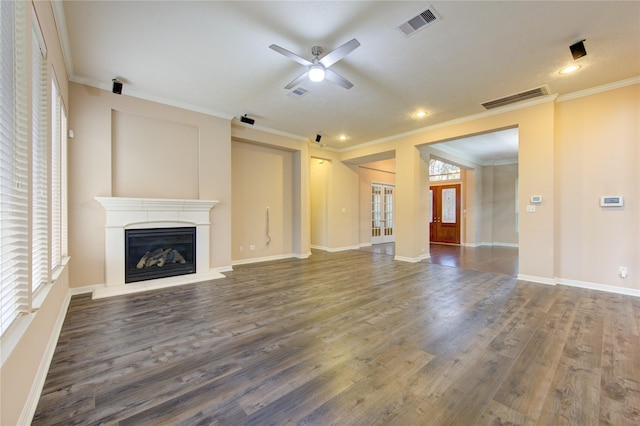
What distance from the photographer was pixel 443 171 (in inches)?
400

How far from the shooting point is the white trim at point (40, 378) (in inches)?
57.7

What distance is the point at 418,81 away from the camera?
3865mm

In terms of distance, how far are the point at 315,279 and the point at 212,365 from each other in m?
2.70

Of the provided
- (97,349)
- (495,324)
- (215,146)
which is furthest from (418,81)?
(97,349)

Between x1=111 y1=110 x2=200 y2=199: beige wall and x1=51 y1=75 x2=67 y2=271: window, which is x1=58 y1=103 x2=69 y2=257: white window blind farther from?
x1=111 y1=110 x2=200 y2=199: beige wall

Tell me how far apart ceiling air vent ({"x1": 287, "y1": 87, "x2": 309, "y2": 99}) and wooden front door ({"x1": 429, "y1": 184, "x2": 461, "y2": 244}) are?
7.69m

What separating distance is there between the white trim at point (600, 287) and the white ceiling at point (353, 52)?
304 cm

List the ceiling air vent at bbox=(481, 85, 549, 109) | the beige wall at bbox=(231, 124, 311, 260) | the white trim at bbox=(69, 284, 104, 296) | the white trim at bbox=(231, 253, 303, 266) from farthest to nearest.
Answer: the beige wall at bbox=(231, 124, 311, 260) → the white trim at bbox=(231, 253, 303, 266) → the ceiling air vent at bbox=(481, 85, 549, 109) → the white trim at bbox=(69, 284, 104, 296)

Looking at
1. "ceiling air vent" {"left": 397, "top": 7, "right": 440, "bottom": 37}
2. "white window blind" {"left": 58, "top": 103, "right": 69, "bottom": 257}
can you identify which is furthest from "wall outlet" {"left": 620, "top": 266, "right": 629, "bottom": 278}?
"white window blind" {"left": 58, "top": 103, "right": 69, "bottom": 257}

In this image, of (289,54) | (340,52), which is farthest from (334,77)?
(289,54)

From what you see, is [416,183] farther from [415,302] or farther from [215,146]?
[215,146]

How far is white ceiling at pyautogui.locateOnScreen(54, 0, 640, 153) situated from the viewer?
2.52 metres

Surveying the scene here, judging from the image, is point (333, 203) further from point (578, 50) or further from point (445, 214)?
point (578, 50)

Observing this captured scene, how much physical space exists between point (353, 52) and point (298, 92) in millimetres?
1298
